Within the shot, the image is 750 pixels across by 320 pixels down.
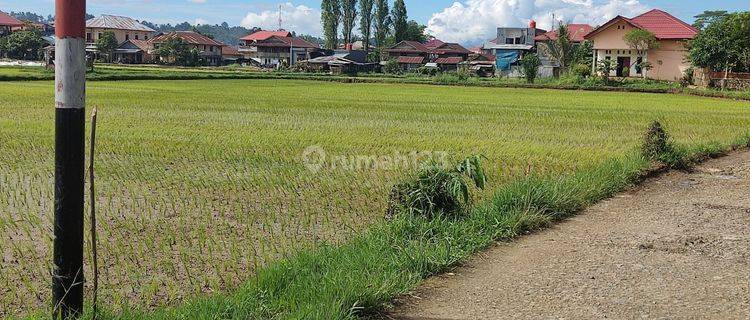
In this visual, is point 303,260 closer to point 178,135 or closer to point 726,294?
point 726,294

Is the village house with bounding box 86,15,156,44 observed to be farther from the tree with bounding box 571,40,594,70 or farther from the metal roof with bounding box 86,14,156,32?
the tree with bounding box 571,40,594,70

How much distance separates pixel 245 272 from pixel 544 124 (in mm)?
12654

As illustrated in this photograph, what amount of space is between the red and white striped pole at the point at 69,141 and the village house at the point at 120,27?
267 feet

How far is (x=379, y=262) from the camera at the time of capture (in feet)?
14.6

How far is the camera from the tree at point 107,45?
229ft

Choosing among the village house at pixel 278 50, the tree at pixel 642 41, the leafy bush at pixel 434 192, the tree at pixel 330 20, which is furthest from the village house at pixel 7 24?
the leafy bush at pixel 434 192

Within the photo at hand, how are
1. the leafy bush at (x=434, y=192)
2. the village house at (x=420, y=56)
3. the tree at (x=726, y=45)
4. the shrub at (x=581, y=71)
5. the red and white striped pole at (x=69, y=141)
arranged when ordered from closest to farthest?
the red and white striped pole at (x=69, y=141) < the leafy bush at (x=434, y=192) < the tree at (x=726, y=45) < the shrub at (x=581, y=71) < the village house at (x=420, y=56)

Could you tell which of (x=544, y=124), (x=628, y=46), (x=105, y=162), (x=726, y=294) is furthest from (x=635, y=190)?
(x=628, y=46)

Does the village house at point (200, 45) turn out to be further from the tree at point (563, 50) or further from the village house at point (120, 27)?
the tree at point (563, 50)

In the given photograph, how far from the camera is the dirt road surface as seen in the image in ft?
12.8

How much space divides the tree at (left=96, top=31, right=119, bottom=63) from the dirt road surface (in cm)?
6944

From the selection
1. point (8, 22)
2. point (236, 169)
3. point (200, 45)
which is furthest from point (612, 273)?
point (8, 22)

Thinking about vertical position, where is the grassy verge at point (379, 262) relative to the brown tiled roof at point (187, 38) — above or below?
below

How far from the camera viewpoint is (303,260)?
4527 mm
